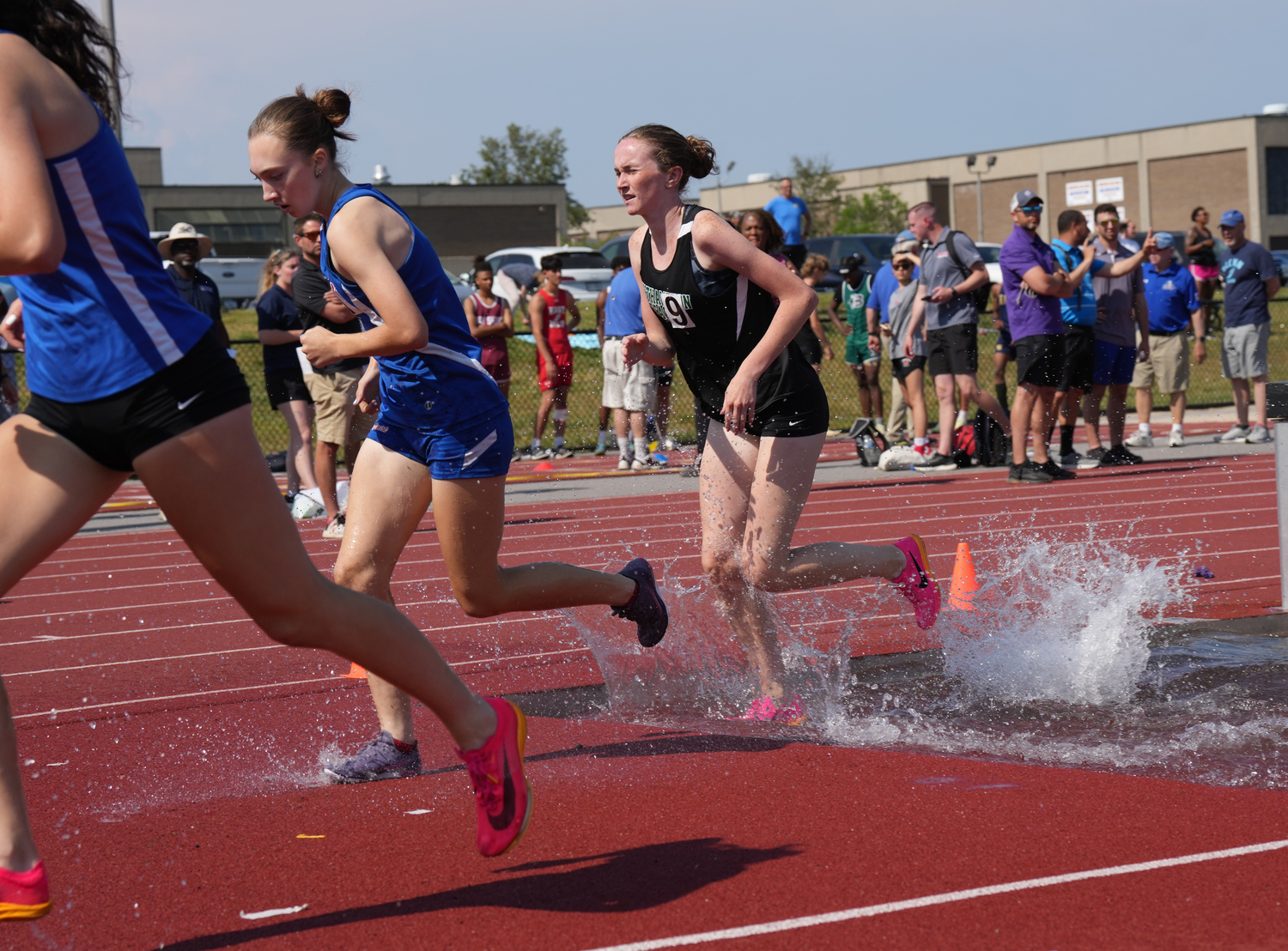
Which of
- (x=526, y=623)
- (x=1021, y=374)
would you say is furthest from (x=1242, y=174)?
(x=526, y=623)

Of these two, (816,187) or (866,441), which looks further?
(816,187)

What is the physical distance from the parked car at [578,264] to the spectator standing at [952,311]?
680 inches

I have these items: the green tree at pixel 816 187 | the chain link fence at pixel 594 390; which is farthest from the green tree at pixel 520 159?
the chain link fence at pixel 594 390

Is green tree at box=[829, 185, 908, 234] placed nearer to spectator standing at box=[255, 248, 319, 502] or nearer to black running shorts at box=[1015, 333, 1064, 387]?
black running shorts at box=[1015, 333, 1064, 387]

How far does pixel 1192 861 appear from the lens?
3322 mm

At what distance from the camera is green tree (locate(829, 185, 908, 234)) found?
6400 cm

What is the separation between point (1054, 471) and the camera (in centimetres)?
1171

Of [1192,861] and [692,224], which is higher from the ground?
[692,224]

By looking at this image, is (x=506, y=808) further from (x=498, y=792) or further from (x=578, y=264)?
(x=578, y=264)

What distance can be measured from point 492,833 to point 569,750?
50.7 inches

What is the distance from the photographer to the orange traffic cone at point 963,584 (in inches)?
261

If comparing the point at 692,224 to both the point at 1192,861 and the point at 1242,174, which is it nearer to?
the point at 1192,861

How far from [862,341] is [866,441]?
2.37m

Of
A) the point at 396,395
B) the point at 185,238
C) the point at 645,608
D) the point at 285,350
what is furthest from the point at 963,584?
the point at 185,238
